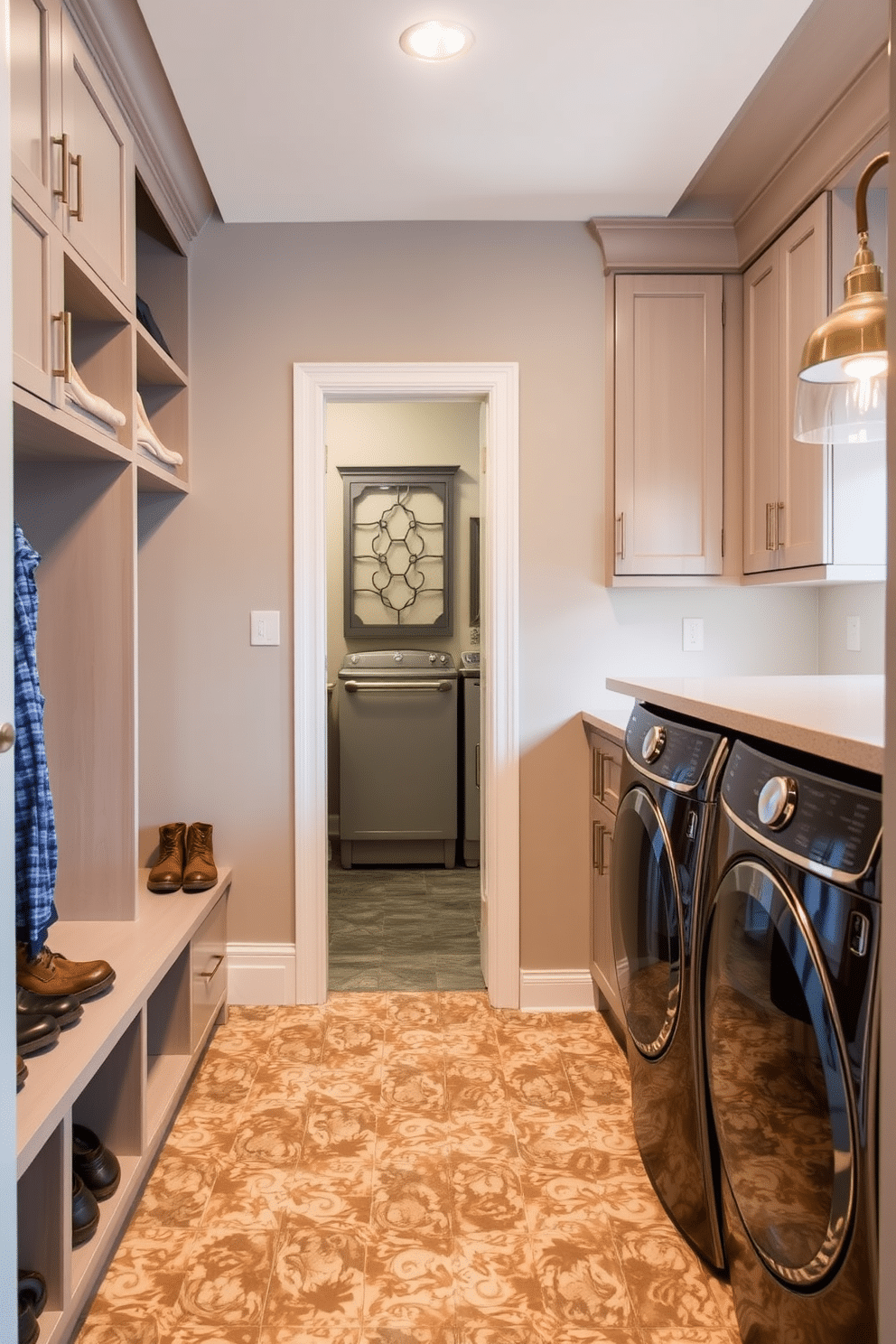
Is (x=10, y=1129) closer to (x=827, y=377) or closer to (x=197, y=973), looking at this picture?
(x=197, y=973)

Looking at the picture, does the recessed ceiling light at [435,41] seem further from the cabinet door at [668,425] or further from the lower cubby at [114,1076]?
the lower cubby at [114,1076]

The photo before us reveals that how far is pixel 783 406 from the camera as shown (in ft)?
8.46

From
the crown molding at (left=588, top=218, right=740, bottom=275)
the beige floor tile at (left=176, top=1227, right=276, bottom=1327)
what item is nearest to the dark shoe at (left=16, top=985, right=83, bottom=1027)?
the beige floor tile at (left=176, top=1227, right=276, bottom=1327)

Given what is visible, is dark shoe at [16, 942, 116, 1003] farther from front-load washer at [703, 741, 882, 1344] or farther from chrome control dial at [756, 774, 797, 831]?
chrome control dial at [756, 774, 797, 831]

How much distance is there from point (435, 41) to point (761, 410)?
134 cm

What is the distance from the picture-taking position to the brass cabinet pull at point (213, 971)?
8.10 ft

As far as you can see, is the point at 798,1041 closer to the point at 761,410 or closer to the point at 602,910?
the point at 602,910

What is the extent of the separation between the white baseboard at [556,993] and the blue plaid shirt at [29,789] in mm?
1647

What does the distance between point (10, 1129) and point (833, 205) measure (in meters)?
2.56

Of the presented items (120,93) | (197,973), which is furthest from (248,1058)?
(120,93)

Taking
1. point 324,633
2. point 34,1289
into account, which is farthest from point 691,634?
point 34,1289

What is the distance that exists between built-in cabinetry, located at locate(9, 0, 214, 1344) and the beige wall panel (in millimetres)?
121

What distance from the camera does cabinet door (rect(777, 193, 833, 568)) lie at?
233 centimetres

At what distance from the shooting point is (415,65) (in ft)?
6.66
